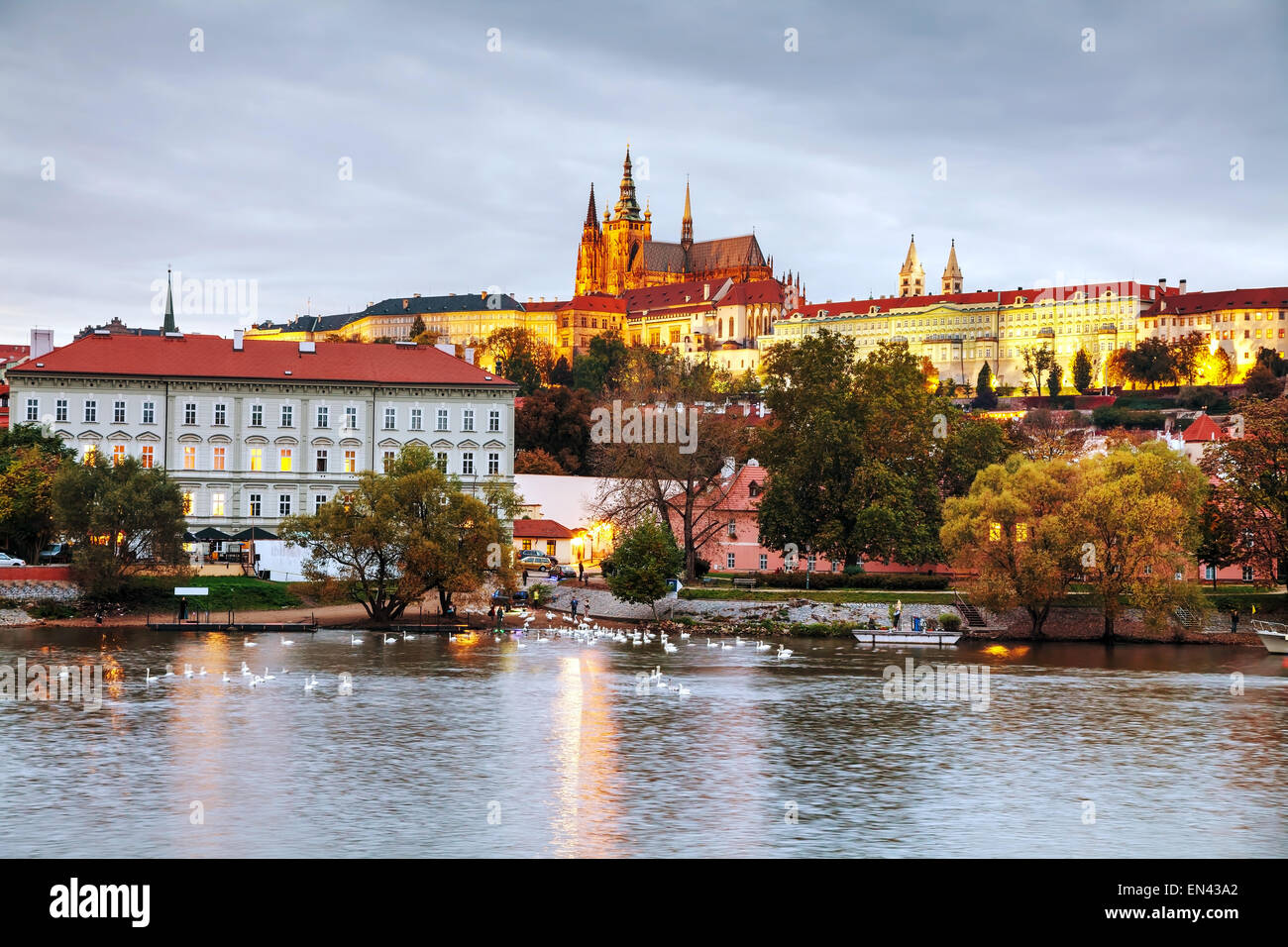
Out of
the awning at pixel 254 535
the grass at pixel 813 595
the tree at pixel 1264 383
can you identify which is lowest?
the grass at pixel 813 595

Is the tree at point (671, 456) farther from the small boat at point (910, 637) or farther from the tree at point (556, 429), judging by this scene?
the tree at point (556, 429)

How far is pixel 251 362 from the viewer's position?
87.8 m

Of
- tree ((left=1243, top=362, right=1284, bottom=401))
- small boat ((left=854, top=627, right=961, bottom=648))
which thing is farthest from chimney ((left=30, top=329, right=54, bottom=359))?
tree ((left=1243, top=362, right=1284, bottom=401))

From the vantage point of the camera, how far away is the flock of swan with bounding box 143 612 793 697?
52156 mm

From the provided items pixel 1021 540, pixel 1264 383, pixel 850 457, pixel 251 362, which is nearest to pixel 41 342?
pixel 251 362

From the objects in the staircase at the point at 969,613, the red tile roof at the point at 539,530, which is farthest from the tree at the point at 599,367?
the staircase at the point at 969,613

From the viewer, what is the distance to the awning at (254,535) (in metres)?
79.8

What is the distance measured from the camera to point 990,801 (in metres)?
34.9

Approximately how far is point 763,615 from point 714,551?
1650 centimetres

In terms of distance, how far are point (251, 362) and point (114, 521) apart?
22.0 metres

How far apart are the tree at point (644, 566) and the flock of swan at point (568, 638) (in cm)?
204

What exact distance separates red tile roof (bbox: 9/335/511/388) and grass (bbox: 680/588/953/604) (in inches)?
852
